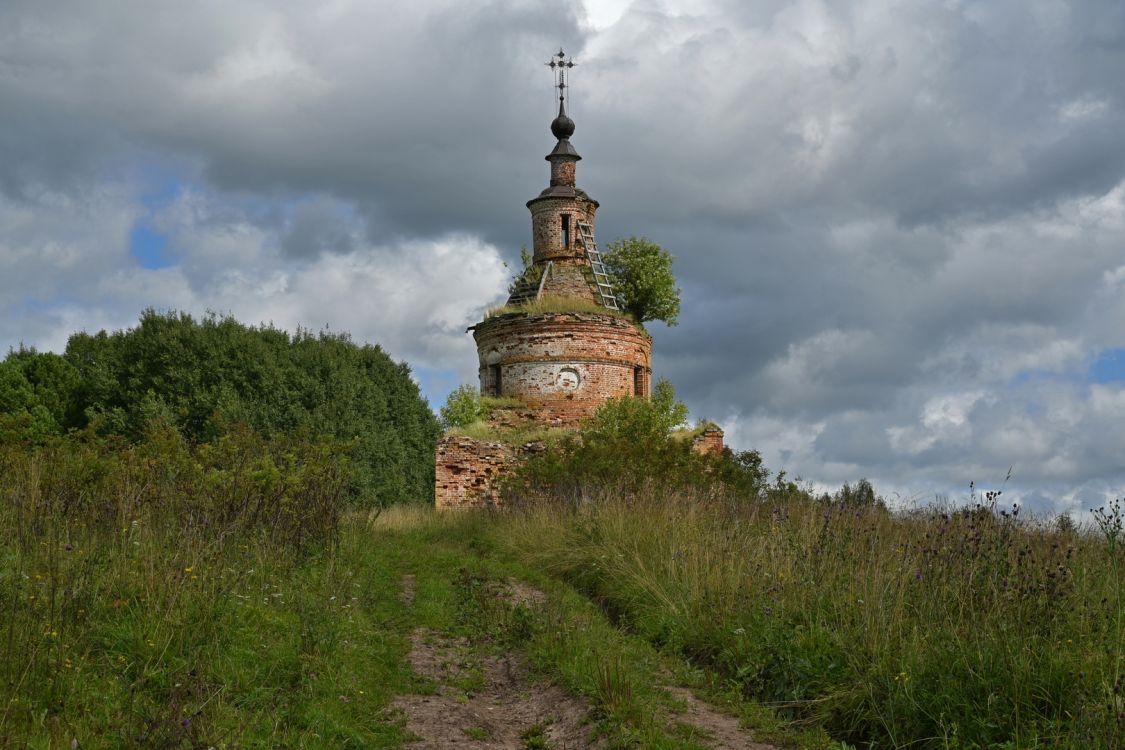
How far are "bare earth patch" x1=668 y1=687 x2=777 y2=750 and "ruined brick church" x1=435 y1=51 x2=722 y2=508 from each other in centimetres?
1876

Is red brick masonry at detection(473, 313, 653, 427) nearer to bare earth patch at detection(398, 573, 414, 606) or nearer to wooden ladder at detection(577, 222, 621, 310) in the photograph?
wooden ladder at detection(577, 222, 621, 310)

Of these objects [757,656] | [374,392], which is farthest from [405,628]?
[374,392]

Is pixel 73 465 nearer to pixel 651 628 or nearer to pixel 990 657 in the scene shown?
pixel 651 628

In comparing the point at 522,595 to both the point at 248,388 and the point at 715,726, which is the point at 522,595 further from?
the point at 248,388

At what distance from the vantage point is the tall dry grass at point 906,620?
561 centimetres

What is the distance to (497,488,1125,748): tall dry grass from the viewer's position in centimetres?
561

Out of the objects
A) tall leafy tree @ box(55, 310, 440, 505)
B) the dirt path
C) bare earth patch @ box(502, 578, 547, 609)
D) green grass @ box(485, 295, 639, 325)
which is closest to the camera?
the dirt path

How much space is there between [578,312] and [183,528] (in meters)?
21.2

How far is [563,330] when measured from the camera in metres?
28.7

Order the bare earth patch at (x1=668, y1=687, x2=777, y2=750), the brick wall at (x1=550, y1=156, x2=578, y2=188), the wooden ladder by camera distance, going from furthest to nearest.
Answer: the brick wall at (x1=550, y1=156, x2=578, y2=188)
the wooden ladder
the bare earth patch at (x1=668, y1=687, x2=777, y2=750)

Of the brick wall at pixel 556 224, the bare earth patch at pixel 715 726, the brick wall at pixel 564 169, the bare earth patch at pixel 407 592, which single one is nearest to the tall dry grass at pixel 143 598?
the bare earth patch at pixel 407 592

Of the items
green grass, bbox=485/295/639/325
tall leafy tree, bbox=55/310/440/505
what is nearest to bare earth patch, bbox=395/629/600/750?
green grass, bbox=485/295/639/325

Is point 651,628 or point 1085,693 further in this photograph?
point 651,628

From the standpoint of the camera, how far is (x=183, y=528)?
8203 mm
